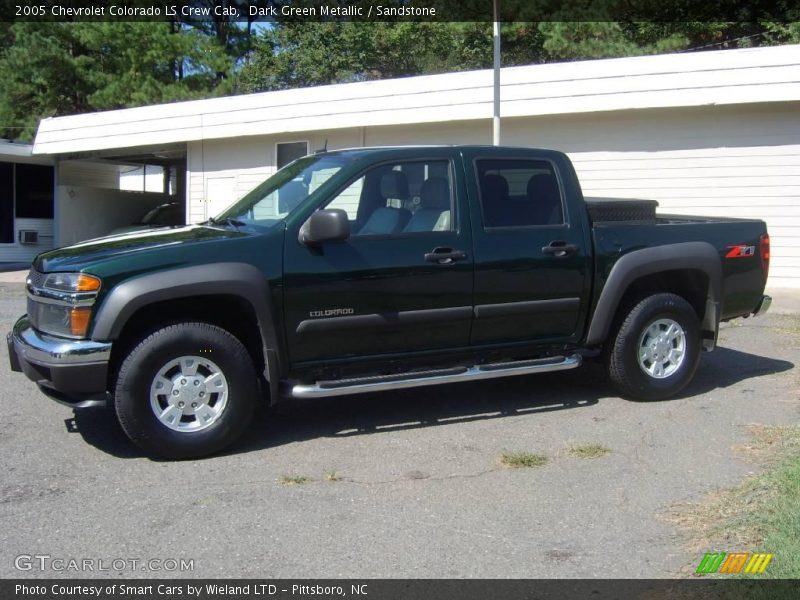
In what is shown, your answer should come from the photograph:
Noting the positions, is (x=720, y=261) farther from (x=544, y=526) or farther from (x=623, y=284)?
(x=544, y=526)

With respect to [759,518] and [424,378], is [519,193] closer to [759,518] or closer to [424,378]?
[424,378]

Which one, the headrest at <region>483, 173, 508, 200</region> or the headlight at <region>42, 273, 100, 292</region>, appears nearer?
the headlight at <region>42, 273, 100, 292</region>

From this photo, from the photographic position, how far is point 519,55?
90.6 ft

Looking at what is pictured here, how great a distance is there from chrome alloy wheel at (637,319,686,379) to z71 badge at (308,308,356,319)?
2.49 metres

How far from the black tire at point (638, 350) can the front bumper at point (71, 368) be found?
12.3 ft

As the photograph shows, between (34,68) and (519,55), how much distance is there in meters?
15.6

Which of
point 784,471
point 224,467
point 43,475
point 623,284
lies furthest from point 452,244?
point 43,475

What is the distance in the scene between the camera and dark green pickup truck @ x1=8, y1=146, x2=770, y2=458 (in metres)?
5.08

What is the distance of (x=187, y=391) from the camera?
17.0ft

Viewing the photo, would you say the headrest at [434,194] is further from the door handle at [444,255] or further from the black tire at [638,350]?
the black tire at [638,350]

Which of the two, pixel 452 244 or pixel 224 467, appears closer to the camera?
pixel 224 467

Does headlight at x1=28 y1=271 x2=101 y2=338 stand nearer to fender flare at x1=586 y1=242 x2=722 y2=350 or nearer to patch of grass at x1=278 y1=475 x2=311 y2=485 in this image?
patch of grass at x1=278 y1=475 x2=311 y2=485

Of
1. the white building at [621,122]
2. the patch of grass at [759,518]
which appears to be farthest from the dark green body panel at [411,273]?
the white building at [621,122]

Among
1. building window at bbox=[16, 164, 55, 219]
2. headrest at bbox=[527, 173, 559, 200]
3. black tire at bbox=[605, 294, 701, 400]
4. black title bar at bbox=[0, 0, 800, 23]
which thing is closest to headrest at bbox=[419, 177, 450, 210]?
headrest at bbox=[527, 173, 559, 200]
